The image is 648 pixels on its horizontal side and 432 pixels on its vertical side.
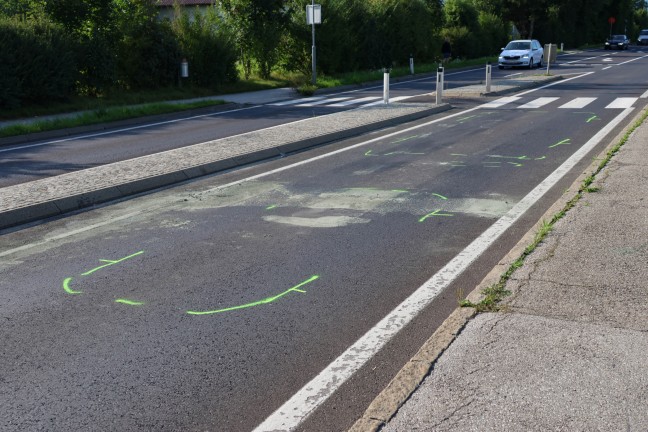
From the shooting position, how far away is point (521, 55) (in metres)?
39.4

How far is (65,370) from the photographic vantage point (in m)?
4.40

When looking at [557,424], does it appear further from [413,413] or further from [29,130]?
[29,130]

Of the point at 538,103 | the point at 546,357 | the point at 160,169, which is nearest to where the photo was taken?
the point at 546,357

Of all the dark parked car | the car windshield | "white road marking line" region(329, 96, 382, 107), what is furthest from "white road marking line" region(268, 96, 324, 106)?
the dark parked car

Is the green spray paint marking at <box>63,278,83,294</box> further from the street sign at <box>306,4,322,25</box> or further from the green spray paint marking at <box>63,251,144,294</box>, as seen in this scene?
the street sign at <box>306,4,322,25</box>

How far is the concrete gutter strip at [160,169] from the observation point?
8.84m

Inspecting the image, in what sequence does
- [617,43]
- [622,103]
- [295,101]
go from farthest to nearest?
[617,43], [295,101], [622,103]

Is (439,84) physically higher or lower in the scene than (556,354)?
higher

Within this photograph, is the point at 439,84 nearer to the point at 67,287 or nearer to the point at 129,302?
the point at 67,287

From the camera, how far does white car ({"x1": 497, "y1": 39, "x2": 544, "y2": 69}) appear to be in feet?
129

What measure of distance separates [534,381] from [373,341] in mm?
1234

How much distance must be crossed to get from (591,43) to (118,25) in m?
77.3

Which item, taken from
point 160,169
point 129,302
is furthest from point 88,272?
point 160,169

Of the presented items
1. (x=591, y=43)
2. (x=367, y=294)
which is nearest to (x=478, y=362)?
(x=367, y=294)
